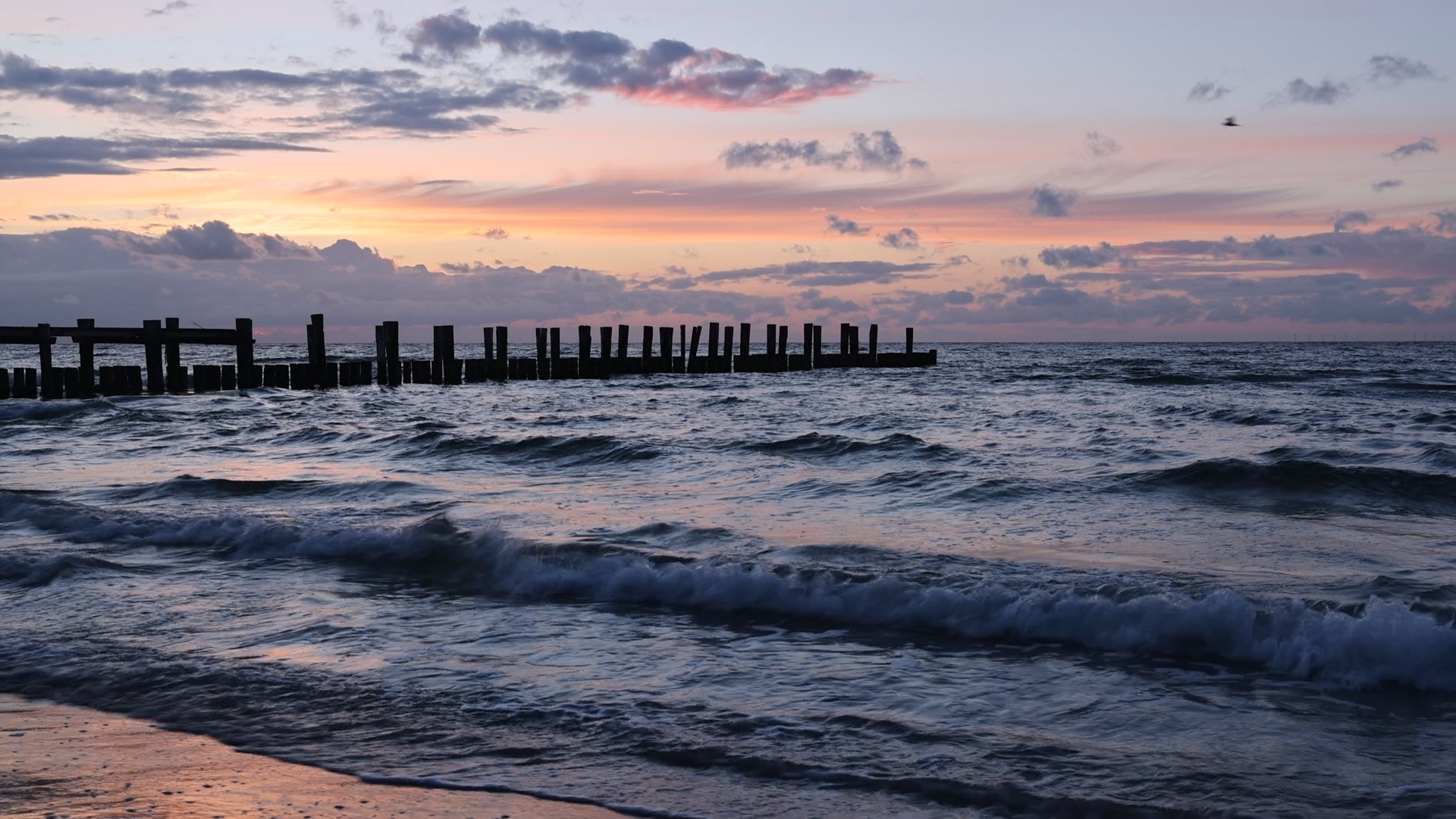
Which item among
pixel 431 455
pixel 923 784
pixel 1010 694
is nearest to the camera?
pixel 923 784

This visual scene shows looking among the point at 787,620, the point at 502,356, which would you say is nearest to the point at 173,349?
the point at 502,356

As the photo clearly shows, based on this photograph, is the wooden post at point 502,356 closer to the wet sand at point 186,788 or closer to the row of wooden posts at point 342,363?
the row of wooden posts at point 342,363

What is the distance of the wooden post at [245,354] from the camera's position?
25422 mm

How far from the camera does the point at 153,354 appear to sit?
2488cm

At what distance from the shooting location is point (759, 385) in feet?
111

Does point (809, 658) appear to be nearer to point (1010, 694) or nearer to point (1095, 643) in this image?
point (1010, 694)

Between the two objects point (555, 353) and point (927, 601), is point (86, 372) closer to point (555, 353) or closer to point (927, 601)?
point (555, 353)

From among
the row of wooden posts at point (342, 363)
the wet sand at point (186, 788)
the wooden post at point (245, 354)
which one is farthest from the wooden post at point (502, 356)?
the wet sand at point (186, 788)

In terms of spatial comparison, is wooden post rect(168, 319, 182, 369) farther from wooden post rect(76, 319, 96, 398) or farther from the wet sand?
the wet sand

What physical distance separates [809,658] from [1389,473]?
9.04 meters

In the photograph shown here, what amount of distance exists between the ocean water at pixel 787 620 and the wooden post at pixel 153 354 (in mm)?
10234

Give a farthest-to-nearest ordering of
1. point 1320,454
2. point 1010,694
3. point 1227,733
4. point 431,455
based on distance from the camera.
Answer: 1. point 431,455
2. point 1320,454
3. point 1010,694
4. point 1227,733

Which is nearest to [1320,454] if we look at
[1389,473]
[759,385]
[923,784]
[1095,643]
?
[1389,473]

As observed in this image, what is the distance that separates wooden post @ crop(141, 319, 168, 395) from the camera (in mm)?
24016
